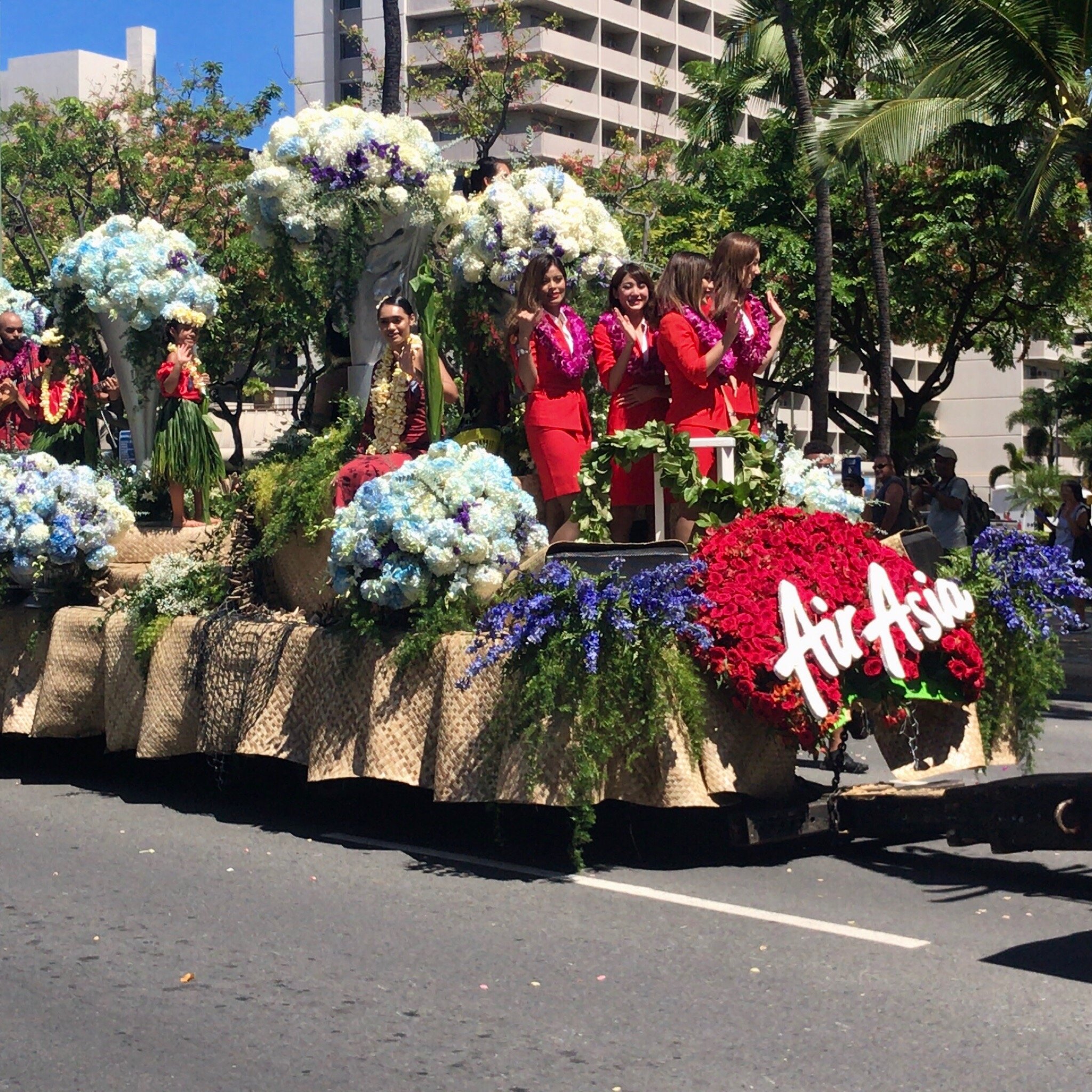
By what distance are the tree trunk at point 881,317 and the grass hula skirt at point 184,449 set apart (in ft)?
44.3

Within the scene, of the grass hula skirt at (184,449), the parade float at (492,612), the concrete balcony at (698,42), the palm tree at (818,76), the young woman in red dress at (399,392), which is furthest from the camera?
the concrete balcony at (698,42)

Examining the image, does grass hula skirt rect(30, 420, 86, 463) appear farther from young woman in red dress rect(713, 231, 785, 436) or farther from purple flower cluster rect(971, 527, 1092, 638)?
purple flower cluster rect(971, 527, 1092, 638)

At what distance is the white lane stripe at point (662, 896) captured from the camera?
5.62m

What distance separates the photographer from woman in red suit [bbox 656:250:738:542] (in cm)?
746

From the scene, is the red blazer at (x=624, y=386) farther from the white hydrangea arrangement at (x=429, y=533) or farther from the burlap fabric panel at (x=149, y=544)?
the burlap fabric panel at (x=149, y=544)

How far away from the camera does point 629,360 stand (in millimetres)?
7863

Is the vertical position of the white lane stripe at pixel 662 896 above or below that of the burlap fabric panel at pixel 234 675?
below

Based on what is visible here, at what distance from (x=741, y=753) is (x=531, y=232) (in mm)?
3243

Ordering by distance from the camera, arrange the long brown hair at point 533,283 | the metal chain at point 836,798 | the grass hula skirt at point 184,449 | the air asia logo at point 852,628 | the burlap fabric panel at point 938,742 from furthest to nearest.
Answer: the grass hula skirt at point 184,449
the long brown hair at point 533,283
the burlap fabric panel at point 938,742
the metal chain at point 836,798
the air asia logo at point 852,628

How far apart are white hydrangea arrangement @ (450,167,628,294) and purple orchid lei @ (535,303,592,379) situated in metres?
0.45

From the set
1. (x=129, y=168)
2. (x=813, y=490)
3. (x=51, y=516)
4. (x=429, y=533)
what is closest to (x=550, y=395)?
(x=813, y=490)

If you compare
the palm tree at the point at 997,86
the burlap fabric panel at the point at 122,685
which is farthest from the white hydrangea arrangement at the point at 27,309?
the palm tree at the point at 997,86

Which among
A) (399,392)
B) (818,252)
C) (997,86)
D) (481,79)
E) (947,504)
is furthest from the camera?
(481,79)

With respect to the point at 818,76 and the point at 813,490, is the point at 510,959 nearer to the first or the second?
the point at 813,490
